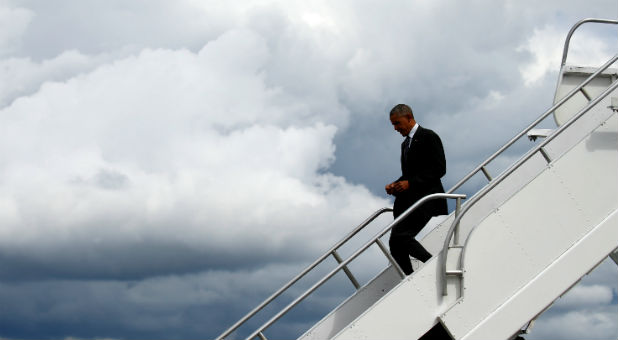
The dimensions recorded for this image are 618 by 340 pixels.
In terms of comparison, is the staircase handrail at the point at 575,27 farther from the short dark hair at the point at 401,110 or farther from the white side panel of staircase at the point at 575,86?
the short dark hair at the point at 401,110

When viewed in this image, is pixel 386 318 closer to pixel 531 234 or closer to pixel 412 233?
pixel 412 233

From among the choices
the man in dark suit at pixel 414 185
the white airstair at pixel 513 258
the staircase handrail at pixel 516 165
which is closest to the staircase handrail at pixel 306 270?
the white airstair at pixel 513 258

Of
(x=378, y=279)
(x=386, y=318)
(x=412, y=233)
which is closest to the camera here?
(x=386, y=318)

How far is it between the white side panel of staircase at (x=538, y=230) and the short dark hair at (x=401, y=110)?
132cm

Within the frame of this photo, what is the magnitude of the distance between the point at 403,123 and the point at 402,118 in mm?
51

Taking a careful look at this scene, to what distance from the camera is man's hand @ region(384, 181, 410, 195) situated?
7.33 m

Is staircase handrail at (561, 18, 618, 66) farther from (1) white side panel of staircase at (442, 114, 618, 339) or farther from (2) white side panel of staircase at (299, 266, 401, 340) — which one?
(2) white side panel of staircase at (299, 266, 401, 340)

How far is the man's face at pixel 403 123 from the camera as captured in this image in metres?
7.41

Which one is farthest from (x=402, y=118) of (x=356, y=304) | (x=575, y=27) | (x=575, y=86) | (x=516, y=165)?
(x=575, y=27)

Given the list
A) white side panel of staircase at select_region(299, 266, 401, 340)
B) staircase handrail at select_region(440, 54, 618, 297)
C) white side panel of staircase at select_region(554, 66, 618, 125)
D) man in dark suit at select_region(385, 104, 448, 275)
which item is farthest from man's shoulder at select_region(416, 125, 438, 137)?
white side panel of staircase at select_region(554, 66, 618, 125)

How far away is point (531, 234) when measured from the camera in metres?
7.01

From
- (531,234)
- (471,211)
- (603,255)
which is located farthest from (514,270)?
(471,211)

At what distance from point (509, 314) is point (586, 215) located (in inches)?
48.6

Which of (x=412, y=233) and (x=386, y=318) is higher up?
(x=412, y=233)
